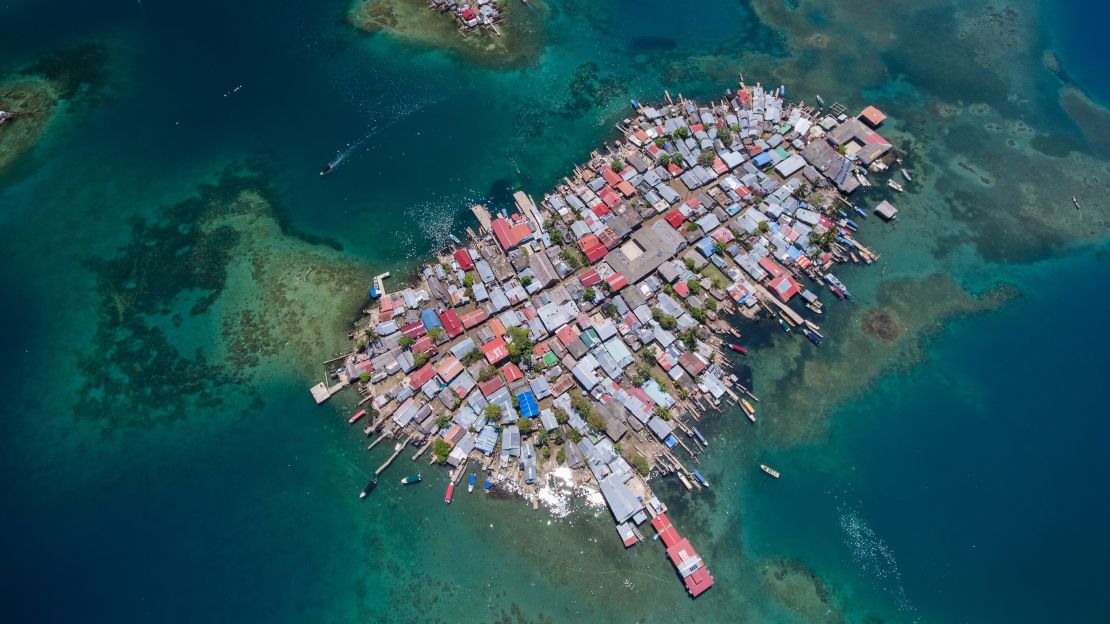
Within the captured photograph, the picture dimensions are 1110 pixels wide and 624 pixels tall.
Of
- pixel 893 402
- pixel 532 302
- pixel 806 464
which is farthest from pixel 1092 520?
pixel 532 302

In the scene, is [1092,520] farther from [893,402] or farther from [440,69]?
[440,69]

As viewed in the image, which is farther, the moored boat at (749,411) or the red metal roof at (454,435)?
the moored boat at (749,411)

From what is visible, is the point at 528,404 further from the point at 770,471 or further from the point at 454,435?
the point at 770,471

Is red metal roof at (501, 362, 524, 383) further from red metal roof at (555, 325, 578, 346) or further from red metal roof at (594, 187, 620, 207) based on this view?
A: red metal roof at (594, 187, 620, 207)

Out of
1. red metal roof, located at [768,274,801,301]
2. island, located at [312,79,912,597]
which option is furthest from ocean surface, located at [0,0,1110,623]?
red metal roof, located at [768,274,801,301]

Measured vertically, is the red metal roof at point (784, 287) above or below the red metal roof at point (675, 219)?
below

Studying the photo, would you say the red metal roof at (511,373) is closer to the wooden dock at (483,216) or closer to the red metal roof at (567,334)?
the red metal roof at (567,334)

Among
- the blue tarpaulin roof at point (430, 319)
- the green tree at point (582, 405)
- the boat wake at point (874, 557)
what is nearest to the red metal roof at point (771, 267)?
the boat wake at point (874, 557)
